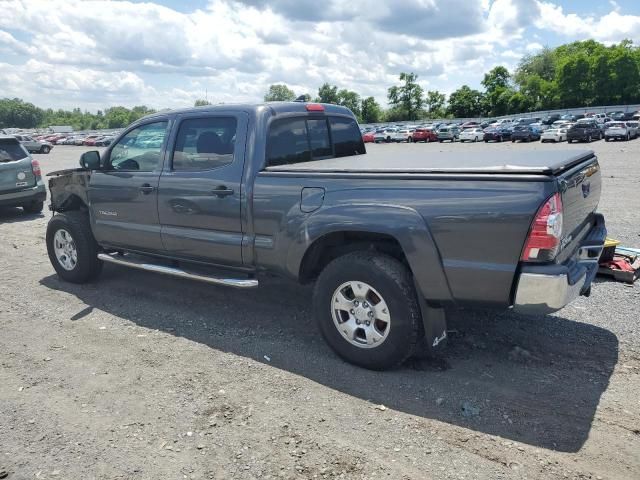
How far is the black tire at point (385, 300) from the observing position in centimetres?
366

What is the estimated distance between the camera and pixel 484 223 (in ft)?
10.7

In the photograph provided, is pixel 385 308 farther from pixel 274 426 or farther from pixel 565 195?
pixel 565 195

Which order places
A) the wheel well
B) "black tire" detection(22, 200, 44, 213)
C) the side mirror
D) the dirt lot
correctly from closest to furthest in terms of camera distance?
the dirt lot → the wheel well → the side mirror → "black tire" detection(22, 200, 44, 213)

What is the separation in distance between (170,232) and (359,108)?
110451 millimetres

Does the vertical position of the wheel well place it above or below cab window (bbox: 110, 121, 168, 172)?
below

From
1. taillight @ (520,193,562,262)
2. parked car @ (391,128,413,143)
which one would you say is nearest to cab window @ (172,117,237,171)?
taillight @ (520,193,562,262)

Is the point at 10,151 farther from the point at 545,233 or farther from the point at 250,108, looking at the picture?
the point at 545,233

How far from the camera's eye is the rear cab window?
461 centimetres

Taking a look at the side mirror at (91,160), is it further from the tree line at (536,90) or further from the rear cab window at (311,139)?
the tree line at (536,90)

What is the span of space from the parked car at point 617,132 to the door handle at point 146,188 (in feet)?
125

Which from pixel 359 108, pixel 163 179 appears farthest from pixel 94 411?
pixel 359 108

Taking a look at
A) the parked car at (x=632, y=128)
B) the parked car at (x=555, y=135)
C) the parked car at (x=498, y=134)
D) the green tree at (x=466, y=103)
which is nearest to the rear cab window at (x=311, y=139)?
the parked car at (x=555, y=135)

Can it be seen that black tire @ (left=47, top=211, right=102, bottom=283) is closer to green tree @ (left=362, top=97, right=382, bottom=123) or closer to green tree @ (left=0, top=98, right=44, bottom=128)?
green tree @ (left=362, top=97, right=382, bottom=123)

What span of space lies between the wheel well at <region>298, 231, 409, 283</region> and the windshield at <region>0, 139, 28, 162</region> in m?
8.68
